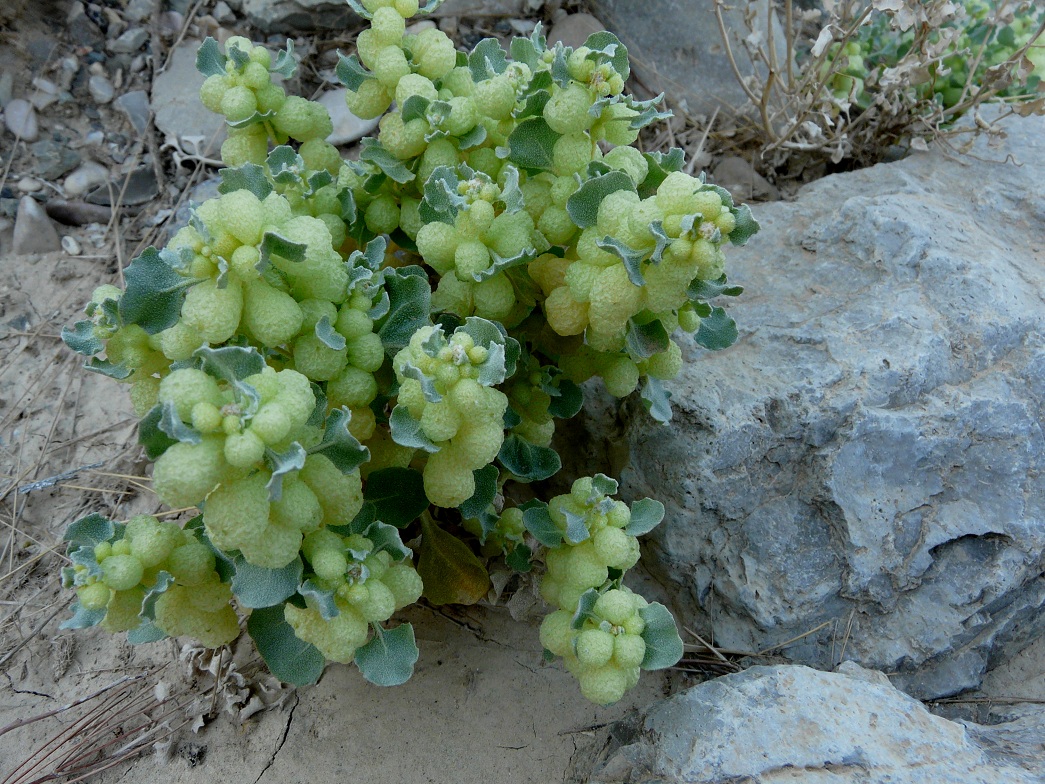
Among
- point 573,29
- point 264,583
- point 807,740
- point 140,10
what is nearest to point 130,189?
point 140,10

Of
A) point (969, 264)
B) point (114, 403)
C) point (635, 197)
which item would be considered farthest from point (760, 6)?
point (114, 403)

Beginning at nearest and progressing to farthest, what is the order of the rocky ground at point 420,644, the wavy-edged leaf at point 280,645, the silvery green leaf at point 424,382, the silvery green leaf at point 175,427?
the silvery green leaf at point 175,427
the silvery green leaf at point 424,382
the wavy-edged leaf at point 280,645
the rocky ground at point 420,644

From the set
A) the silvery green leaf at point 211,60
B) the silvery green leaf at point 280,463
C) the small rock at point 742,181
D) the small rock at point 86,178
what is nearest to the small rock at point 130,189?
the small rock at point 86,178

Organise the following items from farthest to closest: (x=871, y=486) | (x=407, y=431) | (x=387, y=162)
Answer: (x=871, y=486) < (x=387, y=162) < (x=407, y=431)

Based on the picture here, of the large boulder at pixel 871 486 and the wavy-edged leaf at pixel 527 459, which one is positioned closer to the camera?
the wavy-edged leaf at pixel 527 459

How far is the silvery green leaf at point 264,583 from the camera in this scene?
1497mm

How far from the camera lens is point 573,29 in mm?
3510

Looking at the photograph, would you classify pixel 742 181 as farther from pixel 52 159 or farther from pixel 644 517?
pixel 52 159

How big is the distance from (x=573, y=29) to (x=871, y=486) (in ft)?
7.52

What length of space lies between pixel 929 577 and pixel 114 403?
247cm

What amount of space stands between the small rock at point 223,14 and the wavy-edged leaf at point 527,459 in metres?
2.43

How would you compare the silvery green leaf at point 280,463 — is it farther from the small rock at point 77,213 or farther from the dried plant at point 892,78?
the small rock at point 77,213

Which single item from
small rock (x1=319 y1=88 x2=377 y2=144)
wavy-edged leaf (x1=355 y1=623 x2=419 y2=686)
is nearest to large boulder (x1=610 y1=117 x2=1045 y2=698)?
wavy-edged leaf (x1=355 y1=623 x2=419 y2=686)

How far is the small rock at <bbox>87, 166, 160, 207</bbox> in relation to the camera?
3188 millimetres
